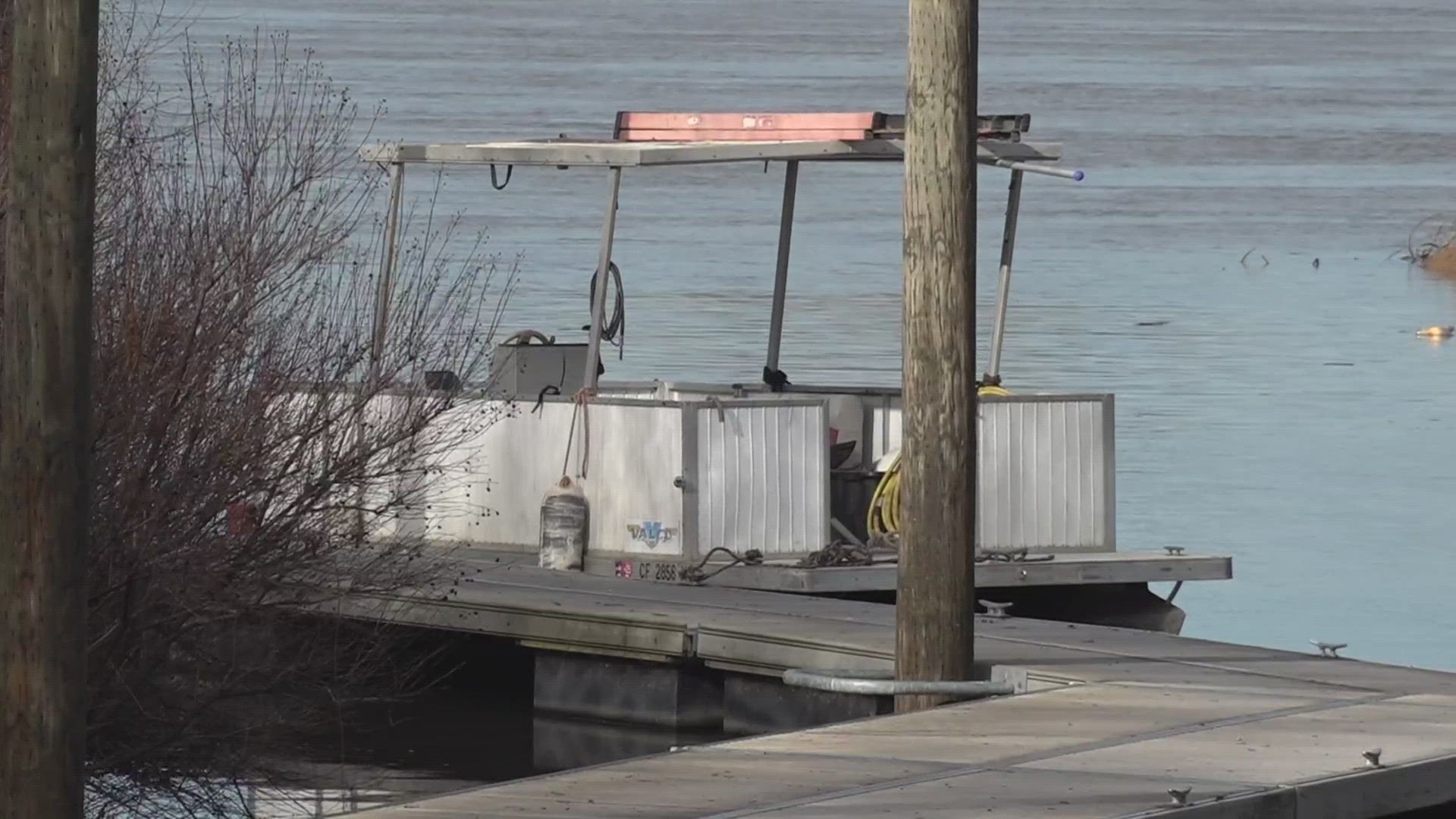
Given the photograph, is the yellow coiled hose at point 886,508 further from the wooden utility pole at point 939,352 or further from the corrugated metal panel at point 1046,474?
the wooden utility pole at point 939,352

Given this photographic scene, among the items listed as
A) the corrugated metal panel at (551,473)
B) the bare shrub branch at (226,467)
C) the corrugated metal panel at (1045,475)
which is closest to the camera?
the bare shrub branch at (226,467)

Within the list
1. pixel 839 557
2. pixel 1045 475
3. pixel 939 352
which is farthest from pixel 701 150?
pixel 939 352

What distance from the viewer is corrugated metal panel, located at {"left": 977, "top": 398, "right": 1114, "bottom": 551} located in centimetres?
1700

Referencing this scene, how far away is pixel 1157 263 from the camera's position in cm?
5397

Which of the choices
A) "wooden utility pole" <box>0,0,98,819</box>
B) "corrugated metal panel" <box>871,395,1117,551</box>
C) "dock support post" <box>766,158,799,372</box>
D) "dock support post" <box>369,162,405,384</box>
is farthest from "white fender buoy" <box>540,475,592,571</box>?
"wooden utility pole" <box>0,0,98,819</box>

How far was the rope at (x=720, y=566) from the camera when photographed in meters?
16.4

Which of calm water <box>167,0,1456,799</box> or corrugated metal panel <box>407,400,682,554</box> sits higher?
calm water <box>167,0,1456,799</box>

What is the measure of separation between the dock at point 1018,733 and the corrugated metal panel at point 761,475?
0.55 metres

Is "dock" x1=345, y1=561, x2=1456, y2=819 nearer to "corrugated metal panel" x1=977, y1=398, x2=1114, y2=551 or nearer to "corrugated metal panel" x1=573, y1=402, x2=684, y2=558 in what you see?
"corrugated metal panel" x1=573, y1=402, x2=684, y2=558

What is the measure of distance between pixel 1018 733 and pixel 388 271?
227 inches

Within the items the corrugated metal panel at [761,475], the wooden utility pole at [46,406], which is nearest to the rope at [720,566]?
the corrugated metal panel at [761,475]

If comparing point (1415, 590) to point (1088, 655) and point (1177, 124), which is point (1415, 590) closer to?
point (1088, 655)

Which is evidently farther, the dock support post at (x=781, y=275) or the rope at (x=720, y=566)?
the dock support post at (x=781, y=275)

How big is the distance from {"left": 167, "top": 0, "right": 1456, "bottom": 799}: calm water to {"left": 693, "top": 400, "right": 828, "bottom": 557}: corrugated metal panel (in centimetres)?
613
